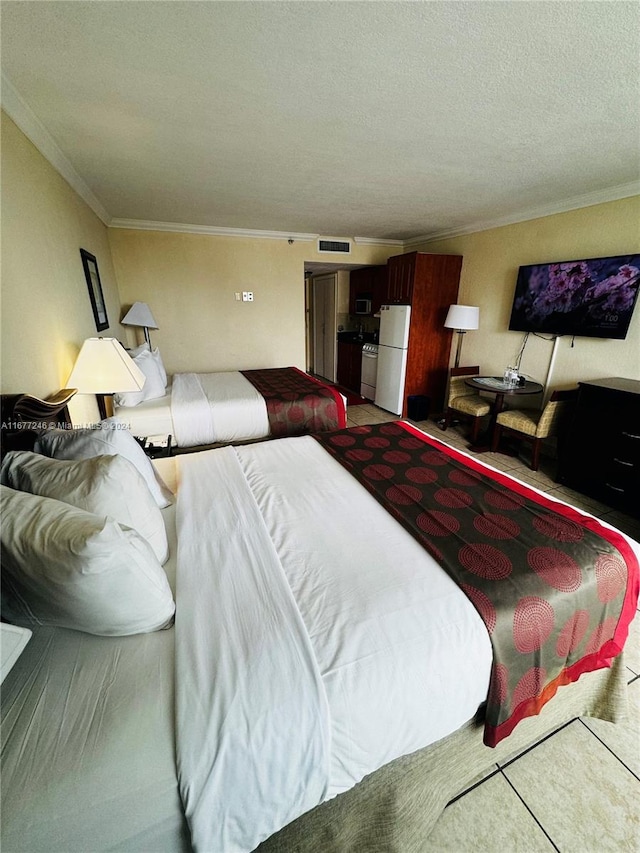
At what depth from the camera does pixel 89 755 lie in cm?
65

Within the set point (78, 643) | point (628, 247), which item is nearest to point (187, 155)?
point (78, 643)

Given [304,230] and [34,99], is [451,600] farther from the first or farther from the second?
[304,230]

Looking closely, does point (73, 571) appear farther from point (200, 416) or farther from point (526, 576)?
point (200, 416)

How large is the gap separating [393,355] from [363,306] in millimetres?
1524

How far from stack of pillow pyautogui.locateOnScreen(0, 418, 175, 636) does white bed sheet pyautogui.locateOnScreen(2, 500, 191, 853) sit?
0.10 meters

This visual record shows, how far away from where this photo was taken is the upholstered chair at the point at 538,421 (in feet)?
9.69

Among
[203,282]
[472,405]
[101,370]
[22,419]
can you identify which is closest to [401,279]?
[472,405]

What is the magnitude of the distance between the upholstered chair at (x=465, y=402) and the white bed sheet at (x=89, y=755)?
3.53 m

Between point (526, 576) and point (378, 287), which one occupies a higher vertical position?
point (378, 287)

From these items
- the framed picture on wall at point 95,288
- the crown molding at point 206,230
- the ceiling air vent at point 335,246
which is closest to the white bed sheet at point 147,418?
the framed picture on wall at point 95,288

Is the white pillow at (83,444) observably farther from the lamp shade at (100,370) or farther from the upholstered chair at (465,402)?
the upholstered chair at (465,402)

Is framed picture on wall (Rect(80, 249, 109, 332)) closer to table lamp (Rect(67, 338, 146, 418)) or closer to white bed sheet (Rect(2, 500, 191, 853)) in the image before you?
table lamp (Rect(67, 338, 146, 418))

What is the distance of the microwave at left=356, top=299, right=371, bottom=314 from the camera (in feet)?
18.1

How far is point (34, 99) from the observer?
1576 millimetres
